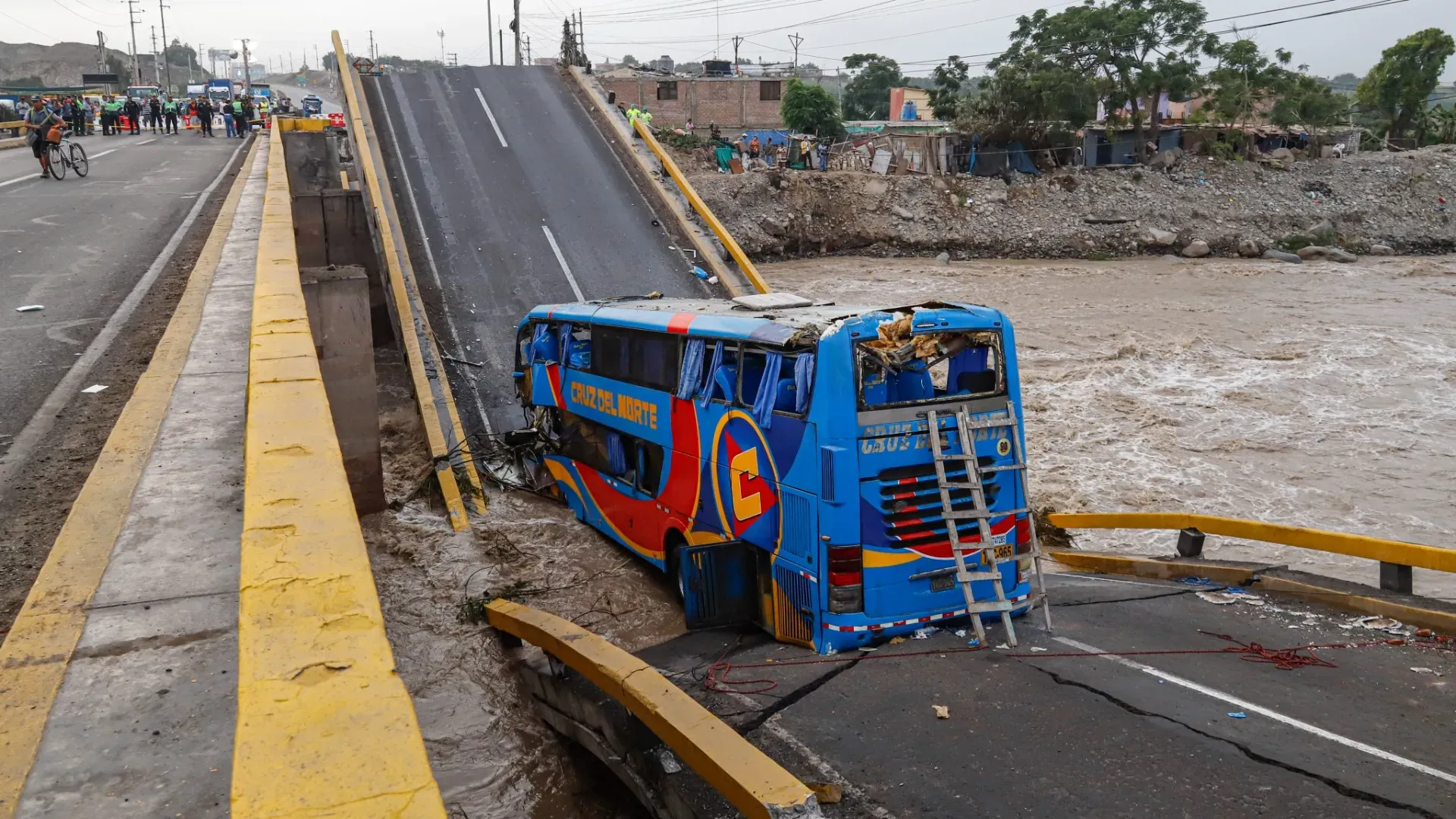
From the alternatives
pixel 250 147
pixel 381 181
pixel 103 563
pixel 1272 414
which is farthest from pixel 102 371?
pixel 250 147

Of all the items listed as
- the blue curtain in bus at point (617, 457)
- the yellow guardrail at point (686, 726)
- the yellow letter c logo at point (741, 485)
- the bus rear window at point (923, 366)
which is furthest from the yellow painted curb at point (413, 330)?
the bus rear window at point (923, 366)

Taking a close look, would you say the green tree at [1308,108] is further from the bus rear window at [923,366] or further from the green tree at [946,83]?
the bus rear window at [923,366]

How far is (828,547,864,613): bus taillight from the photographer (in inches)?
329

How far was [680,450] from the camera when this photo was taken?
1068 cm

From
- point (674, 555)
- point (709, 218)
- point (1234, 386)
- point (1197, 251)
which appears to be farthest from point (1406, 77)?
point (674, 555)

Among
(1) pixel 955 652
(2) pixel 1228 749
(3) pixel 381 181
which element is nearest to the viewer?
(2) pixel 1228 749

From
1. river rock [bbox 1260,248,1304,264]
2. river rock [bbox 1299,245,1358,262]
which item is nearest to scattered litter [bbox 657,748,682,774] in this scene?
river rock [bbox 1260,248,1304,264]

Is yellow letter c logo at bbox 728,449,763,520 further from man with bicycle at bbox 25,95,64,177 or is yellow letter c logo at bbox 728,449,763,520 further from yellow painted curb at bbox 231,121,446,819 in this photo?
man with bicycle at bbox 25,95,64,177

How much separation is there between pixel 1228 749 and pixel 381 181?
2117cm

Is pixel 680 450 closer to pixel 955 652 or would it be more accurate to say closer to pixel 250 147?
Result: pixel 955 652

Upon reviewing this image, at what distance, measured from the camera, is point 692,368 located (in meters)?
Result: 10.3

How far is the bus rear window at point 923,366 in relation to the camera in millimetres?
8492

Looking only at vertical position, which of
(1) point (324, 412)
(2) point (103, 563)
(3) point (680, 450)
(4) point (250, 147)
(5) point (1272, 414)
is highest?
(4) point (250, 147)

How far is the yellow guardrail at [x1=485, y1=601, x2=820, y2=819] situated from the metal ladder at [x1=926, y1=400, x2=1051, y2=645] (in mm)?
2663
